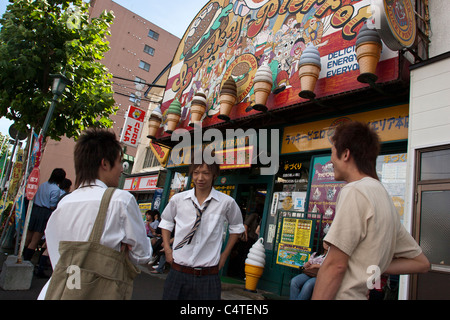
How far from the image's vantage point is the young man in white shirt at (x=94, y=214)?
1.71 meters

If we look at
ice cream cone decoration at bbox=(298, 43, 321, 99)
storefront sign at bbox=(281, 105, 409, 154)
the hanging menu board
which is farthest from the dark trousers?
ice cream cone decoration at bbox=(298, 43, 321, 99)

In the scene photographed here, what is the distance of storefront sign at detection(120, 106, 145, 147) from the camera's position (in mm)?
12375

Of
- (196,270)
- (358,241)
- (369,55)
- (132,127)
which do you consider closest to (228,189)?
(369,55)

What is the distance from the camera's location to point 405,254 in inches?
65.9

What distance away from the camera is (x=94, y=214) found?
67.4 inches

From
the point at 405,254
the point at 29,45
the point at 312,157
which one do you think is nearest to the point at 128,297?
the point at 405,254

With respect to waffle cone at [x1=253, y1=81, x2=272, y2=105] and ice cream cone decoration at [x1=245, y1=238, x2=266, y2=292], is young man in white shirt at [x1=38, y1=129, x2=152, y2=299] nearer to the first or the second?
ice cream cone decoration at [x1=245, y1=238, x2=266, y2=292]

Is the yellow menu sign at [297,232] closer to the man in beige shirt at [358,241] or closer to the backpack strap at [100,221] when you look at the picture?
the man in beige shirt at [358,241]

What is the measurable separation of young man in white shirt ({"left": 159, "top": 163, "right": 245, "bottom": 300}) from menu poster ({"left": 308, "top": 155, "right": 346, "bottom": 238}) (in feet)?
10.4

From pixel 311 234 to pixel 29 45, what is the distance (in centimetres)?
897

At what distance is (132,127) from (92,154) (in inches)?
437

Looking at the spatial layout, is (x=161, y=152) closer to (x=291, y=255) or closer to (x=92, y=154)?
(x=291, y=255)

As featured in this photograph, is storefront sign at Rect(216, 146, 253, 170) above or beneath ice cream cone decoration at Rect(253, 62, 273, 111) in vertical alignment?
beneath

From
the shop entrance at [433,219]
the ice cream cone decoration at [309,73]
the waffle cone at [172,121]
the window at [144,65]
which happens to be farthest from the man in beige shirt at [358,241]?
the window at [144,65]
